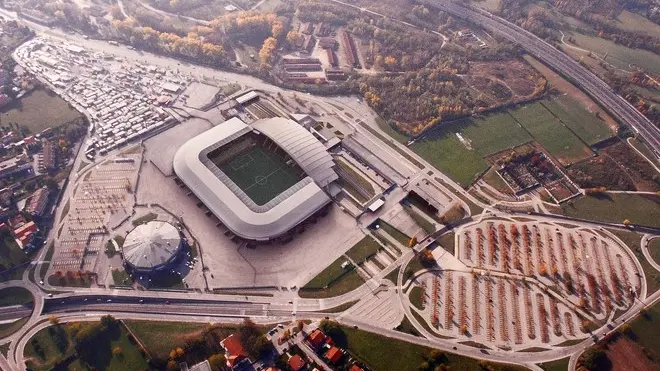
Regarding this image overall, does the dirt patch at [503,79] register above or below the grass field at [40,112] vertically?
above

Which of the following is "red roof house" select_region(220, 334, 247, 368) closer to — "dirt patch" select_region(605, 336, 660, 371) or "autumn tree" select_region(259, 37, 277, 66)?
"dirt patch" select_region(605, 336, 660, 371)

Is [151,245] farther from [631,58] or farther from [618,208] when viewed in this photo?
[631,58]

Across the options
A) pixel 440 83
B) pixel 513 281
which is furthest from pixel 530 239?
pixel 440 83

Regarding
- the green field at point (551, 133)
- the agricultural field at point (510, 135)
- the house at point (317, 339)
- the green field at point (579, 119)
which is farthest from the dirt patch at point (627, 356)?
the green field at point (579, 119)

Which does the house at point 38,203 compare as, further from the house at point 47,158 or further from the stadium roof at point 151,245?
the stadium roof at point 151,245

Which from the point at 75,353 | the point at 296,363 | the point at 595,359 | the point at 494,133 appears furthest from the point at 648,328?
the point at 75,353

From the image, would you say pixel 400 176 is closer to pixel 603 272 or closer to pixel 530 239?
pixel 530 239
